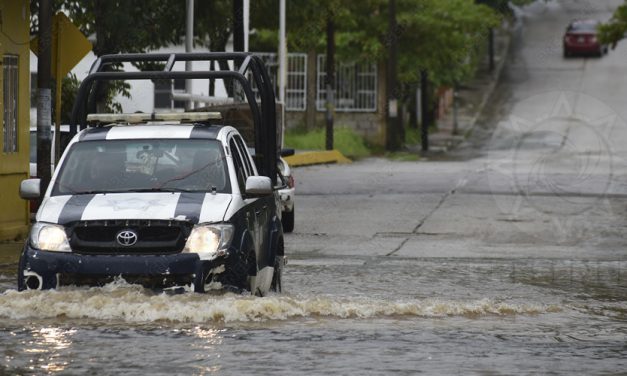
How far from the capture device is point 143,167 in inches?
512

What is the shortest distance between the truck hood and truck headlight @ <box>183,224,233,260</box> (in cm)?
7

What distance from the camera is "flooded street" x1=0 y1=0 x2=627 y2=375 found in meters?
10.3

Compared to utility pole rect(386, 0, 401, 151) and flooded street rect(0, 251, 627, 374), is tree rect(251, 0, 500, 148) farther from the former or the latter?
flooded street rect(0, 251, 627, 374)

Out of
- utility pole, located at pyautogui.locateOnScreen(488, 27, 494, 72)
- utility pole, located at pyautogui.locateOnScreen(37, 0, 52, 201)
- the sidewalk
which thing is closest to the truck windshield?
utility pole, located at pyautogui.locateOnScreen(37, 0, 52, 201)

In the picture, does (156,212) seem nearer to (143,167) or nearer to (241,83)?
(143,167)

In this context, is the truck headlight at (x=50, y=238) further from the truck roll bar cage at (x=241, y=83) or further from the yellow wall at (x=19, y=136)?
the yellow wall at (x=19, y=136)

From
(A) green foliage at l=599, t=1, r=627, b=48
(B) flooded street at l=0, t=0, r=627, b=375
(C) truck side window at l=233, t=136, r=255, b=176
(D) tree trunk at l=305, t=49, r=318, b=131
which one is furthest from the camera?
(D) tree trunk at l=305, t=49, r=318, b=131

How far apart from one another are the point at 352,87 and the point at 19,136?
35.0 meters

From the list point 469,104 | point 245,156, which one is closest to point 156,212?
point 245,156

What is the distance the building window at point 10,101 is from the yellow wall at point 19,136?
6 cm

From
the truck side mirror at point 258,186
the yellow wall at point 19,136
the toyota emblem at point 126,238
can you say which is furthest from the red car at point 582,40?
the toyota emblem at point 126,238

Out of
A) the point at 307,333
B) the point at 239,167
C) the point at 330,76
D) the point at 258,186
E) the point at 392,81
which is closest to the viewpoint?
the point at 307,333

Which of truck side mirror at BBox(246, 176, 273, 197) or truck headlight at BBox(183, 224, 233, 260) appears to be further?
truck side mirror at BBox(246, 176, 273, 197)

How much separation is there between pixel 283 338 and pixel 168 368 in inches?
66.2
